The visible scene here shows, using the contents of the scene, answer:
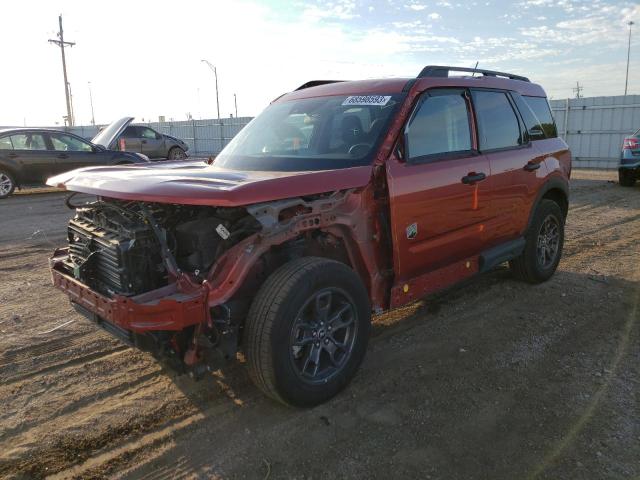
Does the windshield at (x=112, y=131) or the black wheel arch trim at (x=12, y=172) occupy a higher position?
the windshield at (x=112, y=131)

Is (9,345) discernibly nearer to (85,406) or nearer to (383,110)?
(85,406)

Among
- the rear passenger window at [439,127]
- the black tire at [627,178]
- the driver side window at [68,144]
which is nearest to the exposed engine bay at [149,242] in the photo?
the rear passenger window at [439,127]

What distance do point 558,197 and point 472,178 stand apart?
2.18 metres

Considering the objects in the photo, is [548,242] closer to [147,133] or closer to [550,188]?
[550,188]

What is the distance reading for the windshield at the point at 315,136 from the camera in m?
3.61

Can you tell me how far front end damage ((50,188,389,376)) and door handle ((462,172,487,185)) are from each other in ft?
3.38

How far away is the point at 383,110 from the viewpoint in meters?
3.76

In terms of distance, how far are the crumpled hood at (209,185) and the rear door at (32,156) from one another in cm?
1043

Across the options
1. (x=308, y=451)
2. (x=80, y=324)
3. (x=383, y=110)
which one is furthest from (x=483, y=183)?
(x=80, y=324)

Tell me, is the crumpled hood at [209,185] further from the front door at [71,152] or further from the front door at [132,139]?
the front door at [132,139]

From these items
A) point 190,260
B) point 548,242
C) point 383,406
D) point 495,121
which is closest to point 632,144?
point 548,242

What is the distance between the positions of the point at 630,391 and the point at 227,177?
9.78 feet

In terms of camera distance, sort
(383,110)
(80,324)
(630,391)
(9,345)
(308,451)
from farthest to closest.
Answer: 1. (80,324)
2. (9,345)
3. (383,110)
4. (630,391)
5. (308,451)

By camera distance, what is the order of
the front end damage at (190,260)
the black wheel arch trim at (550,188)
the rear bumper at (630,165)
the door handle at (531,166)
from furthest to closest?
1. the rear bumper at (630,165)
2. the black wheel arch trim at (550,188)
3. the door handle at (531,166)
4. the front end damage at (190,260)
